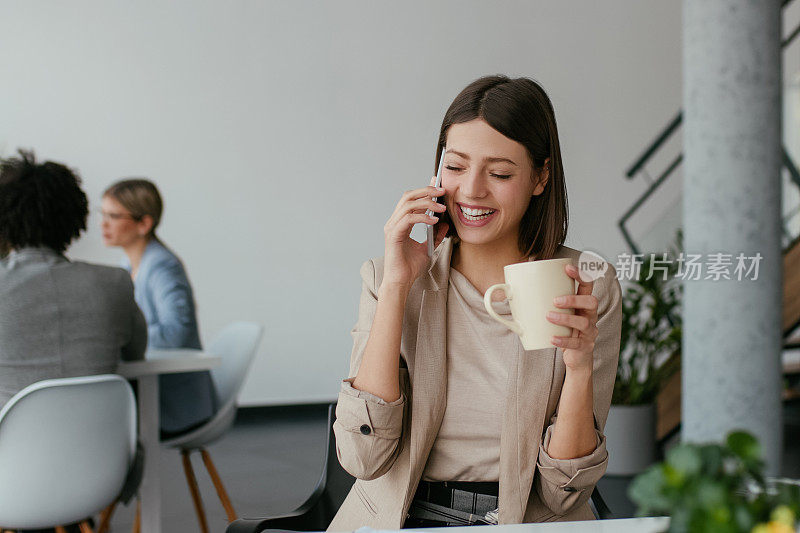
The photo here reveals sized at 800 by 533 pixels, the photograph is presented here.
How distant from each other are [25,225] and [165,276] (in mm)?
969

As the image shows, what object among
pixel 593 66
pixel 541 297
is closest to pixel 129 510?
pixel 541 297

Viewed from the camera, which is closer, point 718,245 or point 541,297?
point 541,297

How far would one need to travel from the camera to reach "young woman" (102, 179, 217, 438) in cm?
308

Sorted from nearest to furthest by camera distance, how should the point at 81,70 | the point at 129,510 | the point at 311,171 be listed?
the point at 129,510 → the point at 81,70 → the point at 311,171

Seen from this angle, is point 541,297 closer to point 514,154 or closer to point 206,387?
point 514,154

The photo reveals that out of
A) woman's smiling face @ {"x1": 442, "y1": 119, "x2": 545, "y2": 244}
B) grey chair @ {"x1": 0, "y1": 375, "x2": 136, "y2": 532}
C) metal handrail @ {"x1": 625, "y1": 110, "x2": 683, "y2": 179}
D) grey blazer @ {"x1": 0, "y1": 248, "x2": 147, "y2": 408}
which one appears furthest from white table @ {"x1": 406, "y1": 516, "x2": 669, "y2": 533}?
metal handrail @ {"x1": 625, "y1": 110, "x2": 683, "y2": 179}

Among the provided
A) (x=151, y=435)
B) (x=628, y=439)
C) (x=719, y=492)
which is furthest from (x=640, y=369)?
(x=719, y=492)

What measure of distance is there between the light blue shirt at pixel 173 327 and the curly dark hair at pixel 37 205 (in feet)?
2.15

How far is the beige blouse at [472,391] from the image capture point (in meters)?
1.37

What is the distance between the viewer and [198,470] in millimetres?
4551

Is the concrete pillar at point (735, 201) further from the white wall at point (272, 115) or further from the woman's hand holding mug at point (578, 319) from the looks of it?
the white wall at point (272, 115)

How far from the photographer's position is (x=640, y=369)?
175 inches

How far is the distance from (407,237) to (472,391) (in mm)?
300

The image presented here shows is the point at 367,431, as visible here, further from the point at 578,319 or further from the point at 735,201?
the point at 735,201
